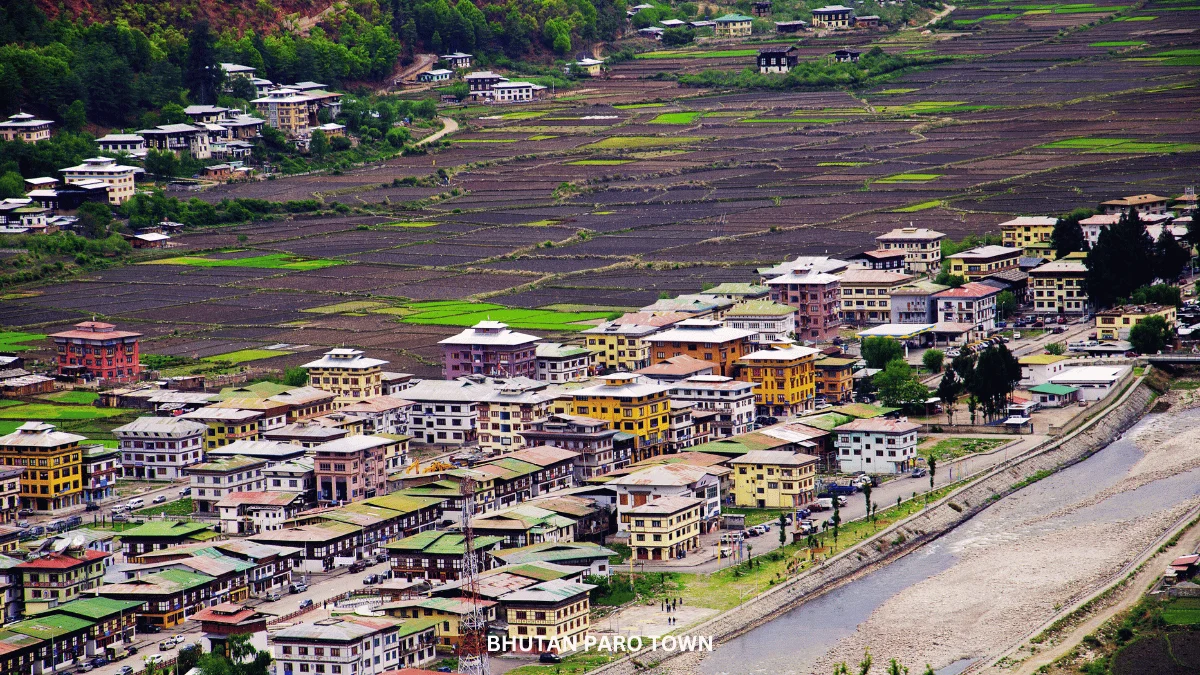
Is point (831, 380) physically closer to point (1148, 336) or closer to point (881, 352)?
point (881, 352)

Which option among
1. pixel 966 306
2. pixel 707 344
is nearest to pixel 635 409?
pixel 707 344

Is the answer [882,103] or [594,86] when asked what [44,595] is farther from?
[594,86]

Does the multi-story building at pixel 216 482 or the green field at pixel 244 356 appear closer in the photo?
the multi-story building at pixel 216 482

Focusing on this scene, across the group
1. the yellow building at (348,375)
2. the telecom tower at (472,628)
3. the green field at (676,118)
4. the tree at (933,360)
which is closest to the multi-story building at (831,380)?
the tree at (933,360)

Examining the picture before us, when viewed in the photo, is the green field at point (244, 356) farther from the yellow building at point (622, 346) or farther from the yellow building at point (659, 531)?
the yellow building at point (659, 531)

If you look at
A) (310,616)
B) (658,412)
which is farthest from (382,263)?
(310,616)
